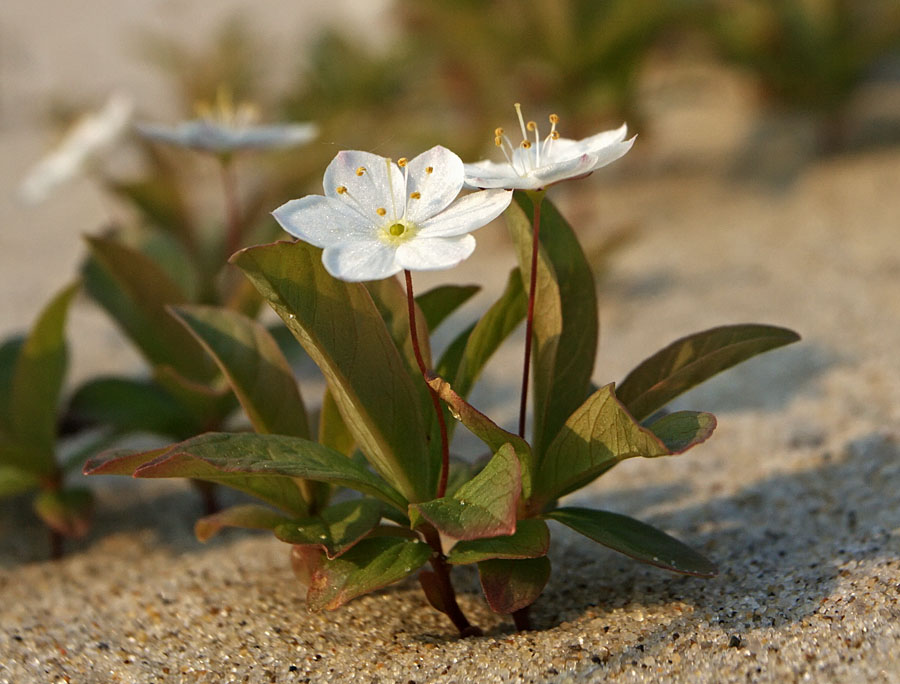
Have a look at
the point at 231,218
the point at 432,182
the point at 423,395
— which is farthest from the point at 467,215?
the point at 231,218

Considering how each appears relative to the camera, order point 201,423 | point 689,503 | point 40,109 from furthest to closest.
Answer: point 40,109, point 201,423, point 689,503

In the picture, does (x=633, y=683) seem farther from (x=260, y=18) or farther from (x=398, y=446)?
(x=260, y=18)

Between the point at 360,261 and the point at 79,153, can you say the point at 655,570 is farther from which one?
the point at 79,153

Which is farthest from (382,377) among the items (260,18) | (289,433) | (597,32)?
(260,18)

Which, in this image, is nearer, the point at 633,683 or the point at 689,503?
the point at 633,683

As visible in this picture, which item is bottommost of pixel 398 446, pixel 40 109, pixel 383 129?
pixel 398 446

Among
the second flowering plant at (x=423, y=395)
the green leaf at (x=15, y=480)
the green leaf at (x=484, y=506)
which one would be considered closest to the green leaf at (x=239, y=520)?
the second flowering plant at (x=423, y=395)

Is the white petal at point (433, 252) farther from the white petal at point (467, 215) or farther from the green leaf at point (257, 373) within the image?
the green leaf at point (257, 373)
